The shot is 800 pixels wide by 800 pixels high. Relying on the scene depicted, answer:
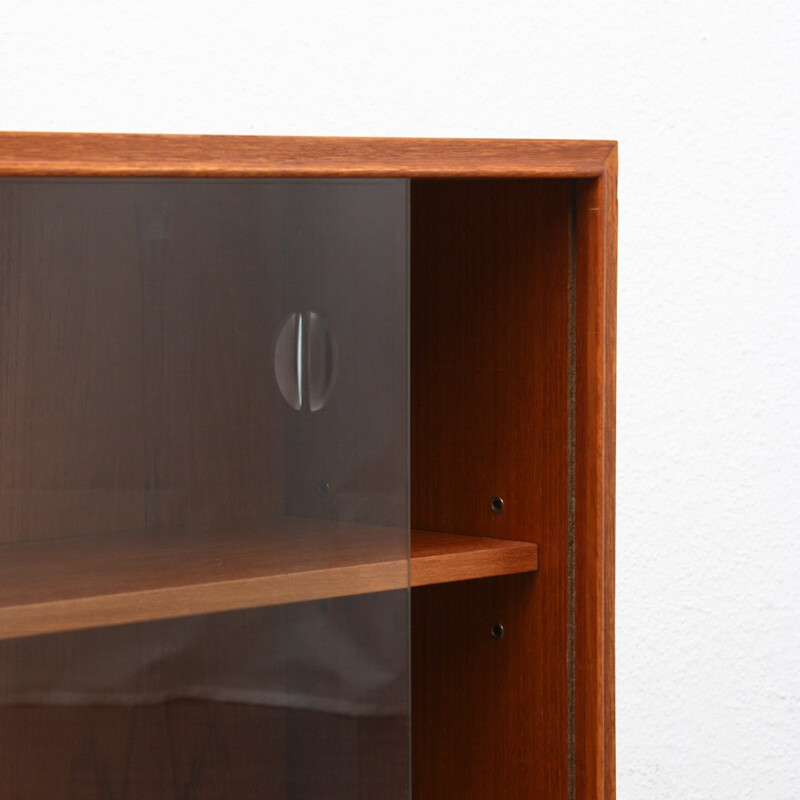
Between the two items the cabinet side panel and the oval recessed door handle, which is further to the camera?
the cabinet side panel

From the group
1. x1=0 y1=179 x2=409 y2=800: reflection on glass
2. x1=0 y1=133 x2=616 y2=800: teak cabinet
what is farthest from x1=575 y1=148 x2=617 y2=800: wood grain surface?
x1=0 y1=179 x2=409 y2=800: reflection on glass

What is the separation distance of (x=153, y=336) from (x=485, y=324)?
10.8 inches

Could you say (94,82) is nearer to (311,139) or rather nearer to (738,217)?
(311,139)

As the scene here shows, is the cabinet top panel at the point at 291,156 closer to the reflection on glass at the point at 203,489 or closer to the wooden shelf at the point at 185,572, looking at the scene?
the reflection on glass at the point at 203,489

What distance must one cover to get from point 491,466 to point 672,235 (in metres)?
0.18

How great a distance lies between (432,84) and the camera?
74 cm

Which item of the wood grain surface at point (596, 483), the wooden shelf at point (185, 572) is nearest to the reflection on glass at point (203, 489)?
the wooden shelf at point (185, 572)

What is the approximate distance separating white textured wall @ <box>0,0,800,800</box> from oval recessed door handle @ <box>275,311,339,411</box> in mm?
113

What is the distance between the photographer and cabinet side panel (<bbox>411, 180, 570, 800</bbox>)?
0.78 metres

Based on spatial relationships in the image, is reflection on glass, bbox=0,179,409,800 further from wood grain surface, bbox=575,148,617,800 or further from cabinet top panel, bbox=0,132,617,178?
wood grain surface, bbox=575,148,617,800

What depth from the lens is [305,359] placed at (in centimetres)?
65

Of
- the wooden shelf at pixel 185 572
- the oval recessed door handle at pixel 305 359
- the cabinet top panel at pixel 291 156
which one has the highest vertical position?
the cabinet top panel at pixel 291 156

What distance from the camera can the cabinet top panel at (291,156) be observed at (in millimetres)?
572

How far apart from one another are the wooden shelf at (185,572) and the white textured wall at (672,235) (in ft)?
0.67
